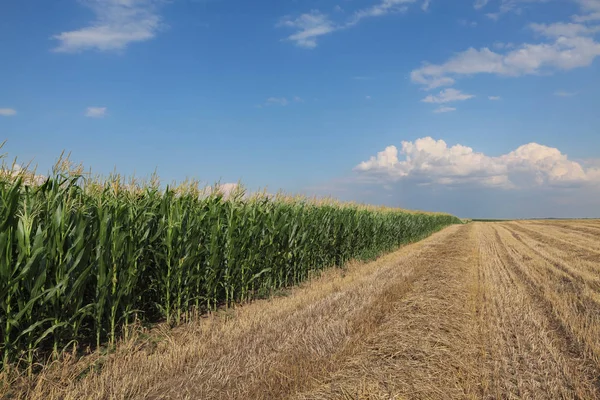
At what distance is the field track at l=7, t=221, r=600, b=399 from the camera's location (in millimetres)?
4107

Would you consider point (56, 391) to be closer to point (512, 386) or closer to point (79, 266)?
point (79, 266)

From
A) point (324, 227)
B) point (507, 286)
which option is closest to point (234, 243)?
point (324, 227)

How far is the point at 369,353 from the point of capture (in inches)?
199

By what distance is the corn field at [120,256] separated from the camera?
183 inches

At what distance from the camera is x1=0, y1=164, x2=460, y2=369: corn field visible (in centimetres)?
465

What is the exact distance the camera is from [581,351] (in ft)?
18.0

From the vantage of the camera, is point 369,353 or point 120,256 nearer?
point 369,353

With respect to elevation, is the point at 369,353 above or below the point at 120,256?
below

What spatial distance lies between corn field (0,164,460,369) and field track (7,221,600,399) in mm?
646

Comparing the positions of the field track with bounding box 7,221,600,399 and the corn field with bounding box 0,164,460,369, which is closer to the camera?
the field track with bounding box 7,221,600,399

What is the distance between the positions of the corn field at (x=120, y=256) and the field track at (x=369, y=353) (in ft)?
2.12

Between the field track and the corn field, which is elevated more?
the corn field

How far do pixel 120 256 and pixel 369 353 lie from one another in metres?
3.98

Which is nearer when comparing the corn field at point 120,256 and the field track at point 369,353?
the field track at point 369,353
